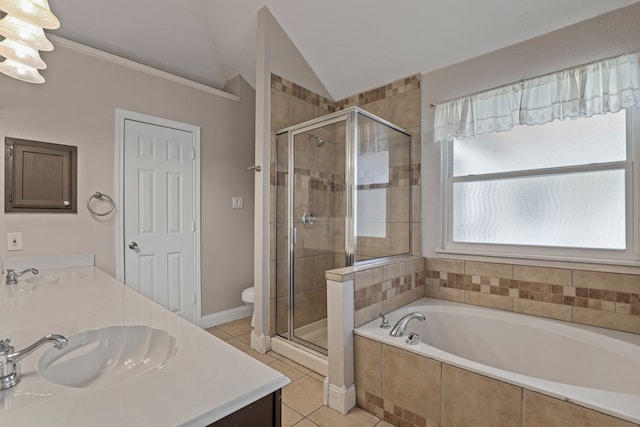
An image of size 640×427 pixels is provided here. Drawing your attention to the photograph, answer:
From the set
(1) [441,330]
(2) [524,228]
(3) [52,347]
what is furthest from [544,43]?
(3) [52,347]

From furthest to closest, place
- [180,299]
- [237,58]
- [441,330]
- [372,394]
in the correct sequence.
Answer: [237,58] → [180,299] → [441,330] → [372,394]

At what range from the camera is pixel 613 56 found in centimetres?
175

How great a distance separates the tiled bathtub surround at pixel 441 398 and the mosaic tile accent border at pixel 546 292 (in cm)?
104

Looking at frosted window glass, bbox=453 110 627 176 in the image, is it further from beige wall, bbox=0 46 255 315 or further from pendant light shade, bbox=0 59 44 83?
pendant light shade, bbox=0 59 44 83

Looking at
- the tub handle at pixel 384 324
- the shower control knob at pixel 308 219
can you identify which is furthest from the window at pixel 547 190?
the shower control knob at pixel 308 219

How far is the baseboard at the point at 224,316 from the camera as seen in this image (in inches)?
115

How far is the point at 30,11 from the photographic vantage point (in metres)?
1.08

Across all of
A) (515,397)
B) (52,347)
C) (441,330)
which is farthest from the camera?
(441,330)

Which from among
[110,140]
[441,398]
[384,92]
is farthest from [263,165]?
[441,398]

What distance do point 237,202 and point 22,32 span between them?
210cm

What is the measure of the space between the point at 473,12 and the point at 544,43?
0.52 metres

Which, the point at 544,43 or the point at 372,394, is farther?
the point at 544,43

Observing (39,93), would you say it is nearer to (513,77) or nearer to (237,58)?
(237,58)

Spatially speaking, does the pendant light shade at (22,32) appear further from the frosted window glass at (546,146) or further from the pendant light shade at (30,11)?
the frosted window glass at (546,146)
